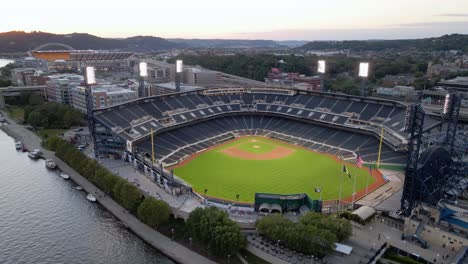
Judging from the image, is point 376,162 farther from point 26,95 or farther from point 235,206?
point 26,95

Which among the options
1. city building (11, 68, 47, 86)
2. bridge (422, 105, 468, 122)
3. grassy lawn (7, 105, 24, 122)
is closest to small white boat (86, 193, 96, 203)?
grassy lawn (7, 105, 24, 122)

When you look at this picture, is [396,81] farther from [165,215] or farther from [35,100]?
[35,100]

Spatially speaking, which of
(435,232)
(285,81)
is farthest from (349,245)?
(285,81)

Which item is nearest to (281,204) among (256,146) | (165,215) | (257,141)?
(165,215)

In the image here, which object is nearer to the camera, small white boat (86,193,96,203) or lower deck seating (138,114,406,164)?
small white boat (86,193,96,203)

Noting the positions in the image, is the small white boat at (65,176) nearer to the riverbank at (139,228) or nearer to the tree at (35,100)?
the riverbank at (139,228)

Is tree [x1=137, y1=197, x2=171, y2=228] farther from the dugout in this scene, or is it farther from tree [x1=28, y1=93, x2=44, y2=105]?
tree [x1=28, y1=93, x2=44, y2=105]
